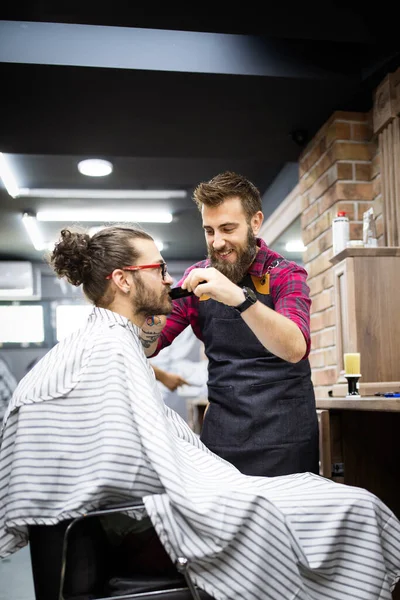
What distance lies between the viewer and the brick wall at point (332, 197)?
126 inches

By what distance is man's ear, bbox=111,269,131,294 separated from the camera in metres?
1.69

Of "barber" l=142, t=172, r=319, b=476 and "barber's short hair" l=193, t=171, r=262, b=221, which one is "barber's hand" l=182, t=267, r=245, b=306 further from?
"barber's short hair" l=193, t=171, r=262, b=221

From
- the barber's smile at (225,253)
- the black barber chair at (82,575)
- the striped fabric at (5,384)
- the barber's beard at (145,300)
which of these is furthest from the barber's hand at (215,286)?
the striped fabric at (5,384)

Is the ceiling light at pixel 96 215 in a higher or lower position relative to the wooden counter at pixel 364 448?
higher

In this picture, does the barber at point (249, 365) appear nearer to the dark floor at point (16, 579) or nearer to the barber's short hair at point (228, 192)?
the barber's short hair at point (228, 192)

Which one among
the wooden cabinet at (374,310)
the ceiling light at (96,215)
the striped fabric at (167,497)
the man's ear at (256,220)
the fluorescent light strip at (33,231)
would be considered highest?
the ceiling light at (96,215)

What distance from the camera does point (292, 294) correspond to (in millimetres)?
1938

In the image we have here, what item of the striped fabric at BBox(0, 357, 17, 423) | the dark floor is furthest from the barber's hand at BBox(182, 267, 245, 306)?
the striped fabric at BBox(0, 357, 17, 423)

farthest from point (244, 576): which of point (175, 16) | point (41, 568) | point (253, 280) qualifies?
point (175, 16)

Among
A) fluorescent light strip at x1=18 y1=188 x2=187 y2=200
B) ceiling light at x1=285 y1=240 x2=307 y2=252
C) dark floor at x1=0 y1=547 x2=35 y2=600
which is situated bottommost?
dark floor at x1=0 y1=547 x2=35 y2=600

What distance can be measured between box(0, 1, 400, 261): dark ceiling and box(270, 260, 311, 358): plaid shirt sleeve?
4.28 feet

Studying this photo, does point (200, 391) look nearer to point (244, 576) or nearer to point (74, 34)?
point (74, 34)

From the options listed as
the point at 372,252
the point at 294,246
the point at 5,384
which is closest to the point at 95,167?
the point at 294,246

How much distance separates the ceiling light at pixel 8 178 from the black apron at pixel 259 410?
2.70m
